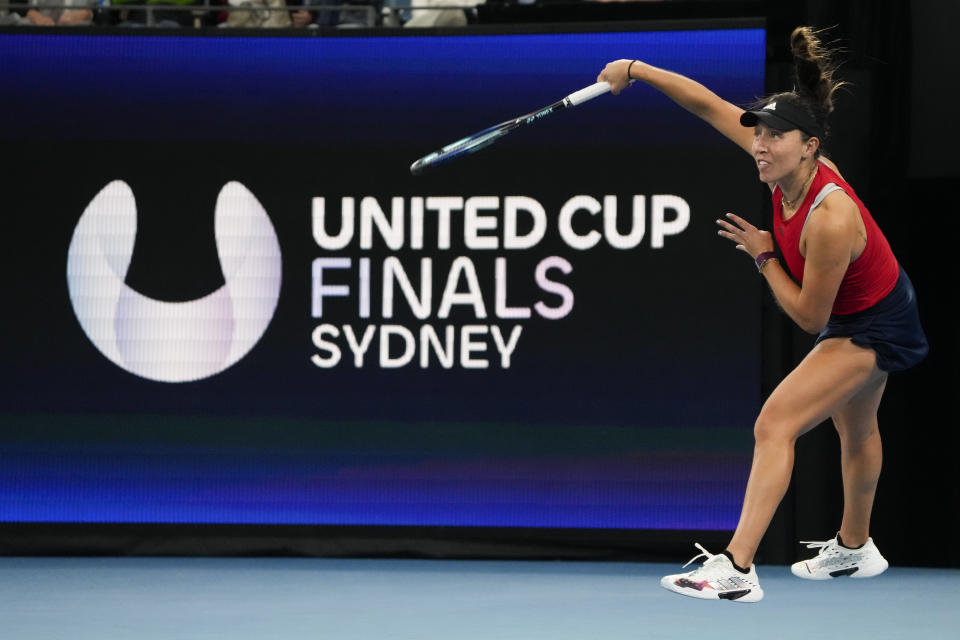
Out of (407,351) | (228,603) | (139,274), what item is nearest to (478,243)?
(407,351)

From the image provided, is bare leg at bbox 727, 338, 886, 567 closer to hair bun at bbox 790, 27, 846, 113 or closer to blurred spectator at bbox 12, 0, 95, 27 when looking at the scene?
hair bun at bbox 790, 27, 846, 113

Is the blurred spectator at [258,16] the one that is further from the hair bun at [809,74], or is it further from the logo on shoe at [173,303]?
the hair bun at [809,74]

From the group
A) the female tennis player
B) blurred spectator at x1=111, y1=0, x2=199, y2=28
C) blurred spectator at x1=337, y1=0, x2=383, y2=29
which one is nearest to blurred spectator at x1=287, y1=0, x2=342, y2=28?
blurred spectator at x1=337, y1=0, x2=383, y2=29

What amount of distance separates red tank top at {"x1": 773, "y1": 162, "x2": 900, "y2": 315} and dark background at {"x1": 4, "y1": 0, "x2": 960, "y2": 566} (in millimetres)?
2638

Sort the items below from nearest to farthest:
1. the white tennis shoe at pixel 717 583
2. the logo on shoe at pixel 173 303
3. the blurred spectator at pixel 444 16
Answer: the white tennis shoe at pixel 717 583 → the logo on shoe at pixel 173 303 → the blurred spectator at pixel 444 16

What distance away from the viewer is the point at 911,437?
298 inches

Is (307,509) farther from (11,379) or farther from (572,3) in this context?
(572,3)

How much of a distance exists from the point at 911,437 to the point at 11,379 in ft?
16.1

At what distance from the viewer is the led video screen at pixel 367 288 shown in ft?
24.6

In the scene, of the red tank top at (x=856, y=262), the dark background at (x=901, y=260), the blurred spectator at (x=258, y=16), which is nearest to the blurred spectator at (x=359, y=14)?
the blurred spectator at (x=258, y=16)

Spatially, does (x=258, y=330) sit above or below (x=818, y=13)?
below

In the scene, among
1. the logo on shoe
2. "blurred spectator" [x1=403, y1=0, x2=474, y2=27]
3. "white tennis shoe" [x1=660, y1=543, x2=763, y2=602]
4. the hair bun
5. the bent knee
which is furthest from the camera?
"blurred spectator" [x1=403, y1=0, x2=474, y2=27]

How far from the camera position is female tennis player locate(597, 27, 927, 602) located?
4.64 metres

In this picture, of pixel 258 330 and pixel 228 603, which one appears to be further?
pixel 258 330
